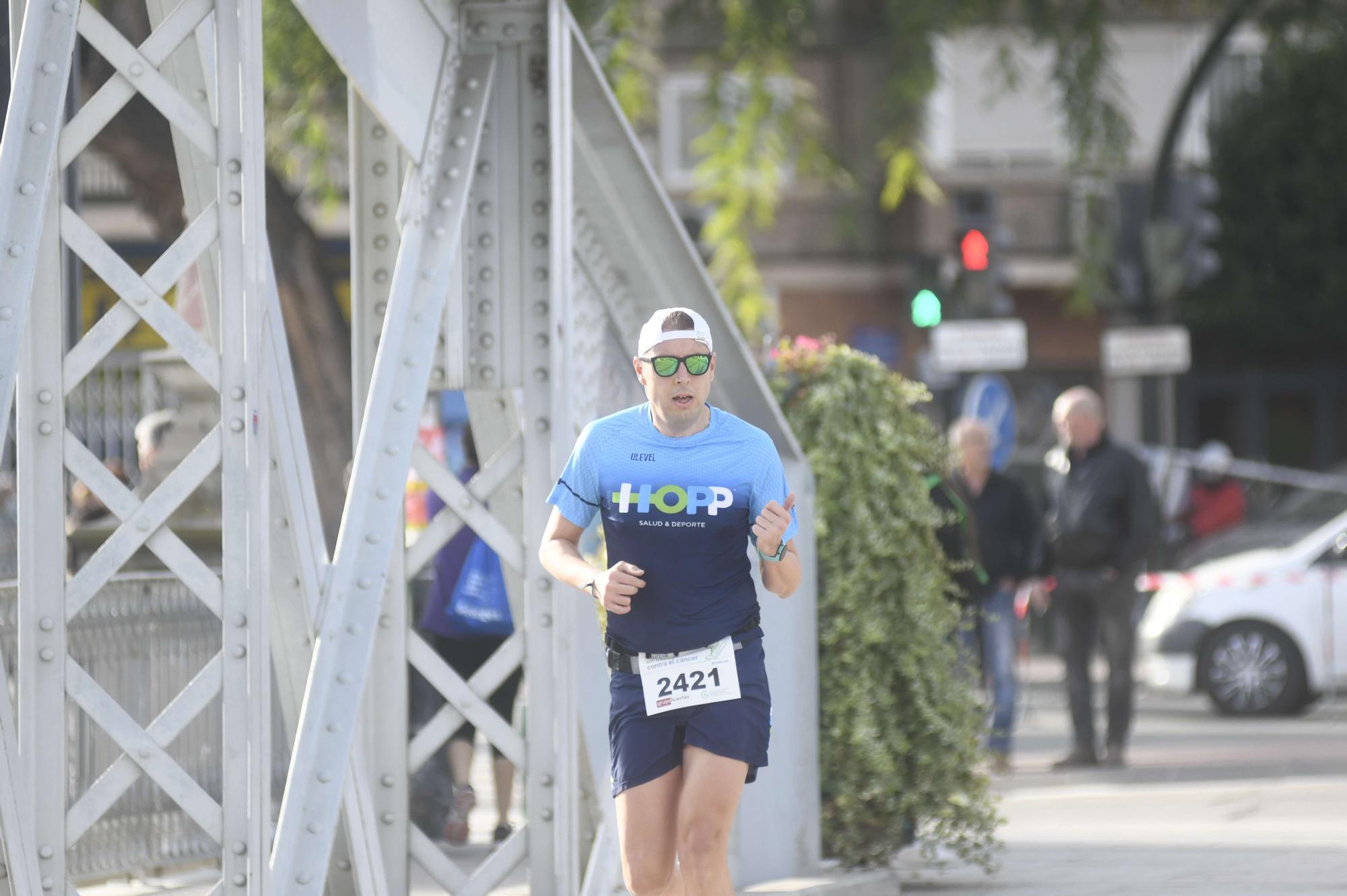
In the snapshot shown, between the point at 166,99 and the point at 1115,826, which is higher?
the point at 166,99

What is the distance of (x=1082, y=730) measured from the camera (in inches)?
504

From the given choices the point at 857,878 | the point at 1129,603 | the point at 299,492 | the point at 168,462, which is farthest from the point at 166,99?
the point at 1129,603

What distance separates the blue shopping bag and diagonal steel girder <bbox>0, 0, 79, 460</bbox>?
4.81m

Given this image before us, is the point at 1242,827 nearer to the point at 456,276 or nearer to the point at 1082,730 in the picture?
the point at 1082,730

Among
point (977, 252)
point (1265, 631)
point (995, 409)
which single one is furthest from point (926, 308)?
point (1265, 631)

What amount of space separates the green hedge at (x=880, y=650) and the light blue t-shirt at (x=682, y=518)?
2.45 m

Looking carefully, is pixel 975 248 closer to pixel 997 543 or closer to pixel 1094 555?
pixel 997 543

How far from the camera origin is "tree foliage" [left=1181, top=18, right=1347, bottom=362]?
1063 inches

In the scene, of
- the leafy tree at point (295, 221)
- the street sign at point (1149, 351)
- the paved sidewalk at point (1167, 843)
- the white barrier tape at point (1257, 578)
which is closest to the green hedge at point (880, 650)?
the paved sidewalk at point (1167, 843)

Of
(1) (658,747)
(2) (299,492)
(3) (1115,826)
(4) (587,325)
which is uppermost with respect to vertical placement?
(4) (587,325)

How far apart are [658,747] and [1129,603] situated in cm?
770

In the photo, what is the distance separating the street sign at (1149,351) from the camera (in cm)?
1691

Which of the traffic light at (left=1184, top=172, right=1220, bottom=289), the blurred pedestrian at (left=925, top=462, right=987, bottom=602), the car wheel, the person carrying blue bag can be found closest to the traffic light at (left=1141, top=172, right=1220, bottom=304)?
the traffic light at (left=1184, top=172, right=1220, bottom=289)

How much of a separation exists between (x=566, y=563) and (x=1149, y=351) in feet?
39.9
